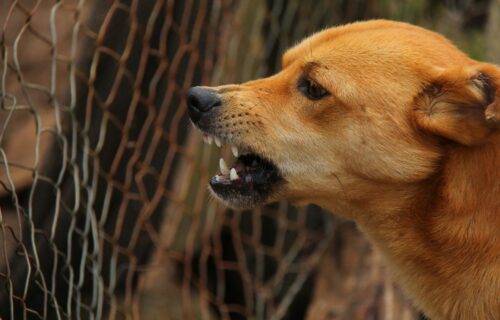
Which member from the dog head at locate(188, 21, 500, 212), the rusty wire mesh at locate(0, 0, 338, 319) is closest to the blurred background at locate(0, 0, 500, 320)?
the rusty wire mesh at locate(0, 0, 338, 319)

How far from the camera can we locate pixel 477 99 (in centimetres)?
327

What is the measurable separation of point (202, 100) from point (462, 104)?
1.06 meters

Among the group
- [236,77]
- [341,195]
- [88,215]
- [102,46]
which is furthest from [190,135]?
[341,195]

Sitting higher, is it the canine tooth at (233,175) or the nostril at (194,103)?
the nostril at (194,103)

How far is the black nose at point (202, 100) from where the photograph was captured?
360 centimetres

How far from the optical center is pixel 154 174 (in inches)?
187

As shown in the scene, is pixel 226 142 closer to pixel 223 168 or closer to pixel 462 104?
pixel 223 168

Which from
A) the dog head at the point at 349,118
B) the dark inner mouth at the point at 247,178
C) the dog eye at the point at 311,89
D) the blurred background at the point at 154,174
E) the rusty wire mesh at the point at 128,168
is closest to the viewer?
the dog head at the point at 349,118

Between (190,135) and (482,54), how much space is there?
97.9 inches

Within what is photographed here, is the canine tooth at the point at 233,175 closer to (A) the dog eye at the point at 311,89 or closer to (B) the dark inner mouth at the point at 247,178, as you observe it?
(B) the dark inner mouth at the point at 247,178

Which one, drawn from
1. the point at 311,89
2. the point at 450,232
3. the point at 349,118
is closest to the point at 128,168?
the point at 311,89

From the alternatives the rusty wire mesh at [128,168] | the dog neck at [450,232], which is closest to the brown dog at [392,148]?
the dog neck at [450,232]

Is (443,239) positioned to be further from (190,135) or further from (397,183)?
(190,135)

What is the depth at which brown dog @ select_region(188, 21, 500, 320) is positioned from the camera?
3314 mm
